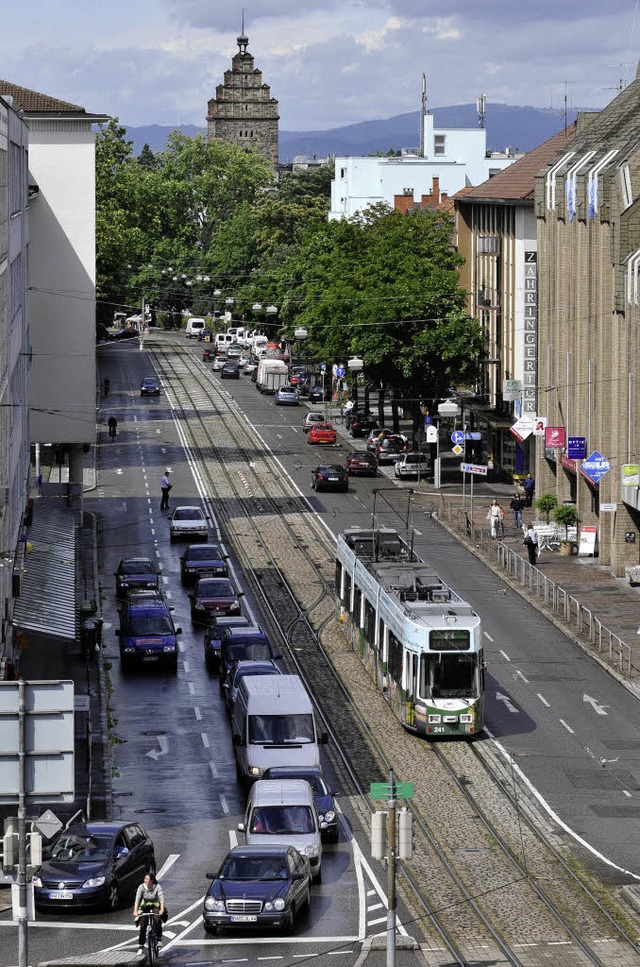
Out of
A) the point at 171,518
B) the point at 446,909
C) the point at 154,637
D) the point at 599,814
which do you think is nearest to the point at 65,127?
the point at 171,518

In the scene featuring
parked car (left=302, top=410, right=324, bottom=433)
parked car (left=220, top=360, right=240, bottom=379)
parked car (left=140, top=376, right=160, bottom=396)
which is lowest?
parked car (left=302, top=410, right=324, bottom=433)

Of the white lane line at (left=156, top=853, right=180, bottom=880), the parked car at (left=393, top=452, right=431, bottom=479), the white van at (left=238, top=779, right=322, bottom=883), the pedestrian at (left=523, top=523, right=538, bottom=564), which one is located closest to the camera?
the white van at (left=238, top=779, right=322, bottom=883)

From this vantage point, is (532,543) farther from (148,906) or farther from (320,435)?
(148,906)

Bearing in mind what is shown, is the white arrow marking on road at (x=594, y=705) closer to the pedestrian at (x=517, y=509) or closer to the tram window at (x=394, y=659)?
the tram window at (x=394, y=659)

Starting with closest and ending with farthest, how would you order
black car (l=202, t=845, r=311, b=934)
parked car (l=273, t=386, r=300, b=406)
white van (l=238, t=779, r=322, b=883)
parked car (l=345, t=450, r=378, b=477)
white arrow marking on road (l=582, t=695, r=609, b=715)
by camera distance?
black car (l=202, t=845, r=311, b=934), white van (l=238, t=779, r=322, b=883), white arrow marking on road (l=582, t=695, r=609, b=715), parked car (l=345, t=450, r=378, b=477), parked car (l=273, t=386, r=300, b=406)

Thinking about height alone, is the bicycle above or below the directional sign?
below

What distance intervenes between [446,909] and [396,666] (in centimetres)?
1434

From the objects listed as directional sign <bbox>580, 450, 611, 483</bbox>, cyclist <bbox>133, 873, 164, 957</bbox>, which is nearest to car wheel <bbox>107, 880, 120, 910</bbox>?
cyclist <bbox>133, 873, 164, 957</bbox>

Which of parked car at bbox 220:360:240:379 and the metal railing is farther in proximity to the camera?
parked car at bbox 220:360:240:379

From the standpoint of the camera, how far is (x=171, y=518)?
256 ft

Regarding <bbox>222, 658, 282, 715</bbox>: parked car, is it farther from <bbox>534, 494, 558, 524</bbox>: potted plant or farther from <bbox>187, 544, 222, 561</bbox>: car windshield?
<bbox>534, 494, 558, 524</bbox>: potted plant

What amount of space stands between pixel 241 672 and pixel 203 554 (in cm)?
1988

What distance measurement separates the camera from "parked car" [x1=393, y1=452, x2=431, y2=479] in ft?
298

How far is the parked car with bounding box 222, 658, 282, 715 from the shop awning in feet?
14.2
